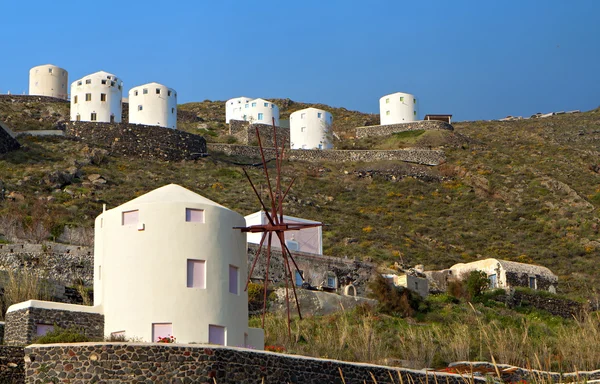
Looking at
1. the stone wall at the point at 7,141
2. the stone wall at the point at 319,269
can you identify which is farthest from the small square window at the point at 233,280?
the stone wall at the point at 7,141

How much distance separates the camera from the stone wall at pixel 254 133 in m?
90.7

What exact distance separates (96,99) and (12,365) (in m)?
53.9

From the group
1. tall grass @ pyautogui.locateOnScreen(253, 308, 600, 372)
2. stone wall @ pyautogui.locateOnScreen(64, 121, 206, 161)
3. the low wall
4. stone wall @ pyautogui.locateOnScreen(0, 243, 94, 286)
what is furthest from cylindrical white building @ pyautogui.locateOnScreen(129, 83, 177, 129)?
the low wall

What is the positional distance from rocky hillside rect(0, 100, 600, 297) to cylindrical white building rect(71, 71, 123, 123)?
207 inches

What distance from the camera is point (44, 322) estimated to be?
94.3 ft

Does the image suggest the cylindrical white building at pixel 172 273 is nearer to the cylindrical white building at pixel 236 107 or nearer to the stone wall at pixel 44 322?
the stone wall at pixel 44 322

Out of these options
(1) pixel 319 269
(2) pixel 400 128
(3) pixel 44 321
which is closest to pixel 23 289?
(3) pixel 44 321

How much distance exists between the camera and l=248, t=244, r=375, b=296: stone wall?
1815 inches

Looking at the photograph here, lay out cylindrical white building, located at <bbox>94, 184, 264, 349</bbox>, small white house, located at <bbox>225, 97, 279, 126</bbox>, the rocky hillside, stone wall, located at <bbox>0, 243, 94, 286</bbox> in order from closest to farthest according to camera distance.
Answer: cylindrical white building, located at <bbox>94, 184, 264, 349</bbox> < stone wall, located at <bbox>0, 243, 94, 286</bbox> < the rocky hillside < small white house, located at <bbox>225, 97, 279, 126</bbox>

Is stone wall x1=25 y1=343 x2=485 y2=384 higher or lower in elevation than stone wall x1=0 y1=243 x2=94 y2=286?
lower

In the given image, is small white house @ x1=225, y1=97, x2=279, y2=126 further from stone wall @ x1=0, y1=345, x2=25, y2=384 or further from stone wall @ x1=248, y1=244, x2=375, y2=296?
stone wall @ x1=0, y1=345, x2=25, y2=384

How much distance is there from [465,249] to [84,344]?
40185mm

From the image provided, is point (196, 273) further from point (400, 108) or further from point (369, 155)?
point (400, 108)

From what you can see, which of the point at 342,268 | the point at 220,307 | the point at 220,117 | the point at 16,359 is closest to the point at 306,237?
the point at 342,268
